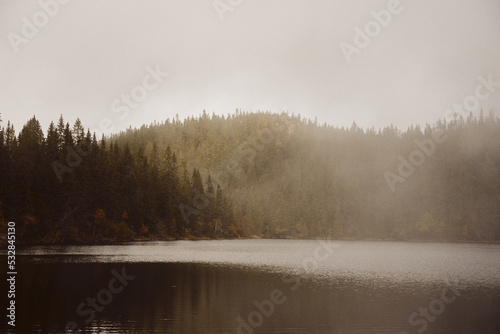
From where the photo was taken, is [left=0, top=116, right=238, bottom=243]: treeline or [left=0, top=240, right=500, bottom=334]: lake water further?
[left=0, top=116, right=238, bottom=243]: treeline

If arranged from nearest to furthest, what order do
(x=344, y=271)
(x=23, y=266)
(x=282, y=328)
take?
(x=282, y=328) → (x=23, y=266) → (x=344, y=271)

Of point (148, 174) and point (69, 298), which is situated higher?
point (148, 174)

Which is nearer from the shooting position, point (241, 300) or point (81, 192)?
point (241, 300)

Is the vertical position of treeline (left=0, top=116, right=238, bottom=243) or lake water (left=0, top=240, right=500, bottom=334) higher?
treeline (left=0, top=116, right=238, bottom=243)

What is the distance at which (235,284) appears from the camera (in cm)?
5131

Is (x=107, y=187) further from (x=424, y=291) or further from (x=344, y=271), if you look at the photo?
(x=424, y=291)

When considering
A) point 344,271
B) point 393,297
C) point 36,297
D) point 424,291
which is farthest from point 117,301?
point 344,271

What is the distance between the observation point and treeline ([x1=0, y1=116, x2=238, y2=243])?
104m

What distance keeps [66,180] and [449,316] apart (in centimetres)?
10750

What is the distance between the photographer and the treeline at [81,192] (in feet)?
341

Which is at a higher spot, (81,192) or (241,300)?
(81,192)

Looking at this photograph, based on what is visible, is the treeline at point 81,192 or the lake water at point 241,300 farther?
the treeline at point 81,192

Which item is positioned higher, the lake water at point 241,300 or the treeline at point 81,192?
the treeline at point 81,192

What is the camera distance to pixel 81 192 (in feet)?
404
